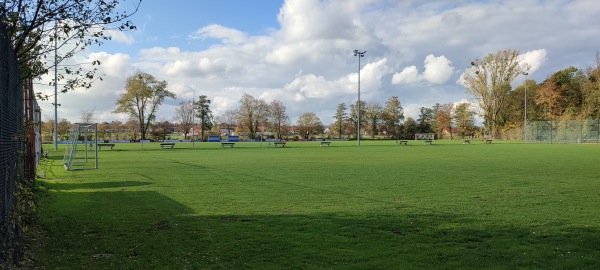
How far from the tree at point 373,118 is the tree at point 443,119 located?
13.0m

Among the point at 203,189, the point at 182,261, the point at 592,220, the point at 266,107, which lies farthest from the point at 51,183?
the point at 266,107

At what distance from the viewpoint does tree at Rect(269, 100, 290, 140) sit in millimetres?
98938

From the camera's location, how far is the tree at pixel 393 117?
102938 millimetres

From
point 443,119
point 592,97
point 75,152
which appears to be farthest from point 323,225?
point 443,119

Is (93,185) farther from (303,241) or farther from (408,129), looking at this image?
(408,129)

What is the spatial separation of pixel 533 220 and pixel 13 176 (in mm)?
8646

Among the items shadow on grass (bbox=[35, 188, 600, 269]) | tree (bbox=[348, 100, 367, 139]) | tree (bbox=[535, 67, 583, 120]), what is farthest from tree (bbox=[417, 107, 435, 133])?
shadow on grass (bbox=[35, 188, 600, 269])

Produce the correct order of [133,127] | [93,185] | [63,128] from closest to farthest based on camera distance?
[93,185] < [63,128] < [133,127]

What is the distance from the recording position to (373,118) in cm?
10300

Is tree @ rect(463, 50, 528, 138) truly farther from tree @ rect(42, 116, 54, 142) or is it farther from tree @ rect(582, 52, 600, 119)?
tree @ rect(42, 116, 54, 142)

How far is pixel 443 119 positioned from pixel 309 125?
100 ft

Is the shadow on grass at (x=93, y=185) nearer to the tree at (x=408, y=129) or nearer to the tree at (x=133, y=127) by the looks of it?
the tree at (x=133, y=127)

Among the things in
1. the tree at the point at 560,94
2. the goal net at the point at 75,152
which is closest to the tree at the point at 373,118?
the tree at the point at 560,94

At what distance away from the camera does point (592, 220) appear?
27.0 ft
